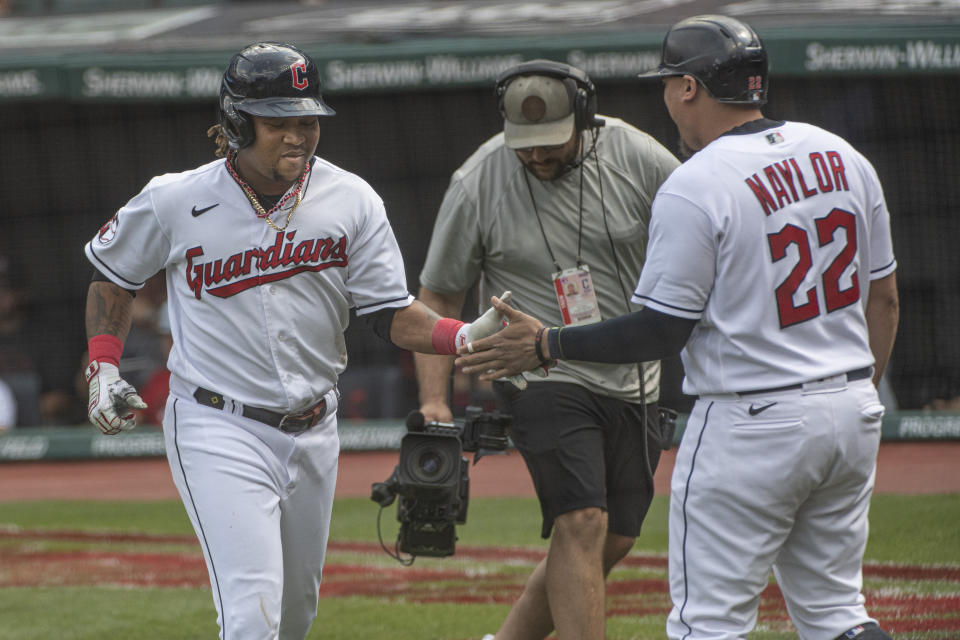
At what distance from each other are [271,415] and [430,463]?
80 centimetres

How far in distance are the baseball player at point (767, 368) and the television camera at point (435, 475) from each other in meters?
1.15

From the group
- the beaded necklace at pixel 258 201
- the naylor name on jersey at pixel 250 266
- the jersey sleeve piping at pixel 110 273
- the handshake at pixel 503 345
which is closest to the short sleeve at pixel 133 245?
the jersey sleeve piping at pixel 110 273

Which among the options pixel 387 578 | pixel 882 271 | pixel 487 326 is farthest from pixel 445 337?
pixel 387 578

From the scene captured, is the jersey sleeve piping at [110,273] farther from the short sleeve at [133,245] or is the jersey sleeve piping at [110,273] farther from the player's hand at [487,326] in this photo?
the player's hand at [487,326]

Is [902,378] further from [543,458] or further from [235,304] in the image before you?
[235,304]

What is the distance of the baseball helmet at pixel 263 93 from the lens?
3.29m

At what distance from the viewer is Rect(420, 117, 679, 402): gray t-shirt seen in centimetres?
395

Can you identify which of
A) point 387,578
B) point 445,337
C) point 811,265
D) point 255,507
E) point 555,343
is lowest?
point 387,578

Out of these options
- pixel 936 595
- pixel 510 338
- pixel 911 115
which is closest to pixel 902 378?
pixel 911 115

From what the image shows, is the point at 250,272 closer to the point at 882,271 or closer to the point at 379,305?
the point at 379,305

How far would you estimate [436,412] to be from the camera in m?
4.09

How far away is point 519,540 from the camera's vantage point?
739 cm

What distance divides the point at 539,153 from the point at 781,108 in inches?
247

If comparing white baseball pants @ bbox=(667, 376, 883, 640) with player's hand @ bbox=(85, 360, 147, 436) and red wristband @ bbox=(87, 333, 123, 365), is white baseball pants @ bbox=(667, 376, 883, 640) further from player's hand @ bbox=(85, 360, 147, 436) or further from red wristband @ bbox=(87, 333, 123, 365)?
red wristband @ bbox=(87, 333, 123, 365)
